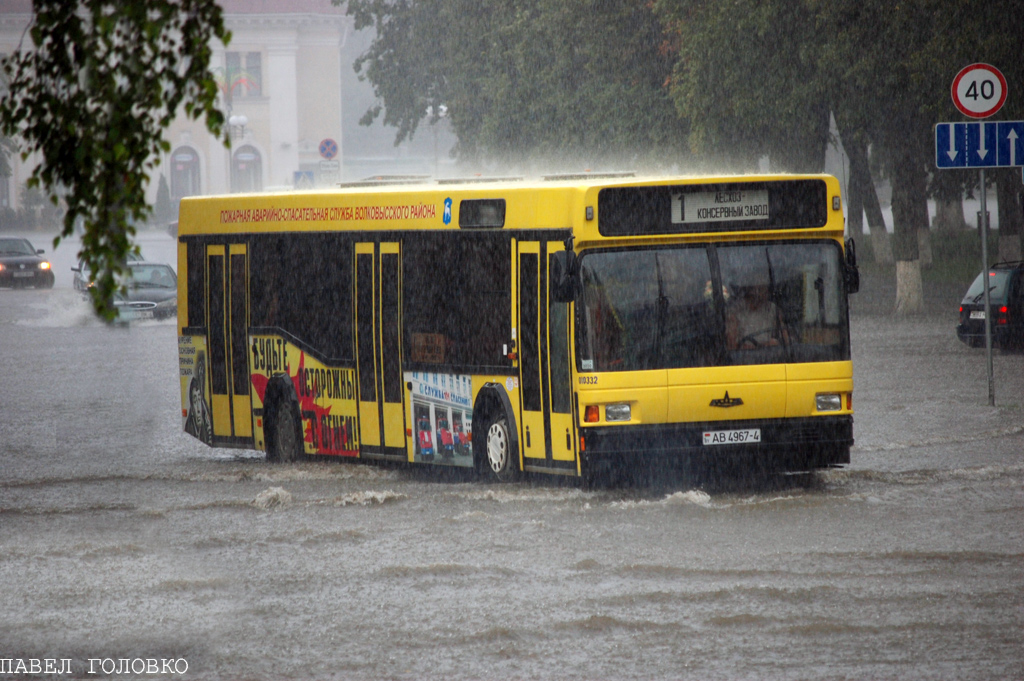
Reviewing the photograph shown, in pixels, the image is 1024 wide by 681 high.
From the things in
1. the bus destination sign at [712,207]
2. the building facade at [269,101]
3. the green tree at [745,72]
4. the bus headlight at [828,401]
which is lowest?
the bus headlight at [828,401]

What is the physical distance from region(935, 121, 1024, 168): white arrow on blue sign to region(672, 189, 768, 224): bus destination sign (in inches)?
220

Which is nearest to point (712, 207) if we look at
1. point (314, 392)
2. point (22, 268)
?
point (314, 392)

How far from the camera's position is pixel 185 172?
10788cm

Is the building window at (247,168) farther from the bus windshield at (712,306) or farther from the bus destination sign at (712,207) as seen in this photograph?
the bus windshield at (712,306)

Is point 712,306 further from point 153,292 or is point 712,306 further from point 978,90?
point 153,292

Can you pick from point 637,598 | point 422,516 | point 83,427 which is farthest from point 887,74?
point 637,598

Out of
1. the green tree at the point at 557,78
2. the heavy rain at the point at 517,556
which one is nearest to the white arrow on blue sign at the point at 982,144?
the heavy rain at the point at 517,556

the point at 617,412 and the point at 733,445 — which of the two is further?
the point at 733,445

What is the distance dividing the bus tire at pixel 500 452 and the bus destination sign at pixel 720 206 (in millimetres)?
2067

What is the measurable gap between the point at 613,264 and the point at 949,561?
147 inches

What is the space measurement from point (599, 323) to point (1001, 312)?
15484 mm

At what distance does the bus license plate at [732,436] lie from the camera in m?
12.6

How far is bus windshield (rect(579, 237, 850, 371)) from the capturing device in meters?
12.5

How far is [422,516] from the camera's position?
1205 centimetres
